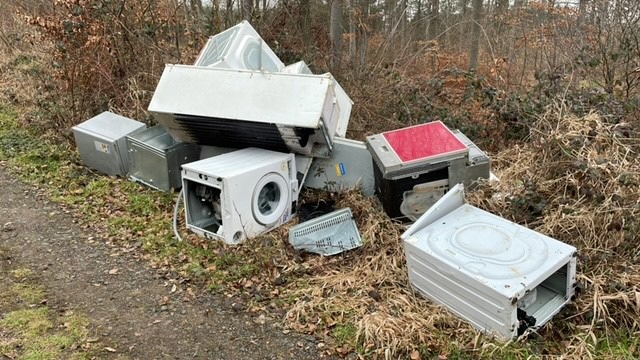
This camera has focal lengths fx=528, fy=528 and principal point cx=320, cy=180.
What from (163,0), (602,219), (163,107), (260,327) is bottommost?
(260,327)

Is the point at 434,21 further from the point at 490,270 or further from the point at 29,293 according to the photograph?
the point at 29,293

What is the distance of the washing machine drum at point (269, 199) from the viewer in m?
4.22

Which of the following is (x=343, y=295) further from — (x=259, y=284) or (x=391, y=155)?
(x=391, y=155)

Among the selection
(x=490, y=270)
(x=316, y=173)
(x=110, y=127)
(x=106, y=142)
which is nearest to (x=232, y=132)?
(x=316, y=173)

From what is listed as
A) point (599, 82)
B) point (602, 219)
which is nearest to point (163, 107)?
point (602, 219)

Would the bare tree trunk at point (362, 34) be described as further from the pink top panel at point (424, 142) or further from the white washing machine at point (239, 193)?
the white washing machine at point (239, 193)

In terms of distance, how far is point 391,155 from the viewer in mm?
4176

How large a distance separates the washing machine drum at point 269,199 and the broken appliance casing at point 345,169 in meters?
0.42

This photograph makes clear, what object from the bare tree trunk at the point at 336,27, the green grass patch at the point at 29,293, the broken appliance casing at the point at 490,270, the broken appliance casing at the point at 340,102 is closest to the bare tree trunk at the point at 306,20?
the bare tree trunk at the point at 336,27

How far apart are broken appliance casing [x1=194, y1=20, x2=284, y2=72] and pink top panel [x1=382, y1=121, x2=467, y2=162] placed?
1.38m

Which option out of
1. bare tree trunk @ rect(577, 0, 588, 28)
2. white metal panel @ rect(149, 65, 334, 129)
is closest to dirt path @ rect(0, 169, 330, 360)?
white metal panel @ rect(149, 65, 334, 129)

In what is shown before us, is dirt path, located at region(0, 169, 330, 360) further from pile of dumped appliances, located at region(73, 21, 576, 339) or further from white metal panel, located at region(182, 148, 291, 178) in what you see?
white metal panel, located at region(182, 148, 291, 178)

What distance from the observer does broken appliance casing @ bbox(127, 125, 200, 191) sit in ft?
16.4

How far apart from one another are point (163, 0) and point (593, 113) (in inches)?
222
